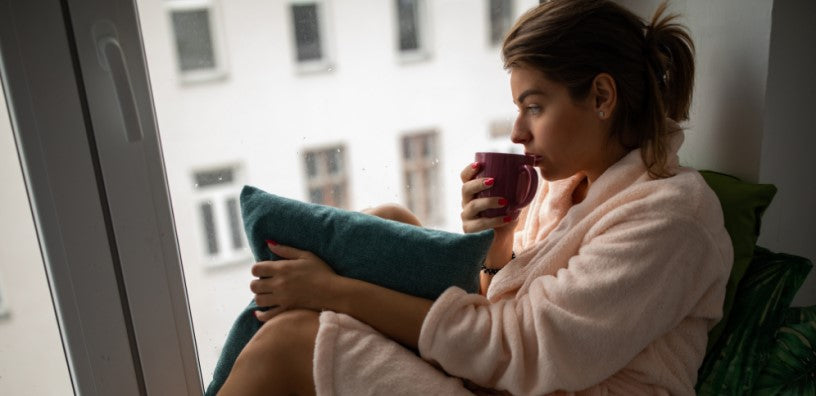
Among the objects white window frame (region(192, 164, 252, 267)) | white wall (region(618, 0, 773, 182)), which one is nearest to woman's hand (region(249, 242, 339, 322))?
white window frame (region(192, 164, 252, 267))

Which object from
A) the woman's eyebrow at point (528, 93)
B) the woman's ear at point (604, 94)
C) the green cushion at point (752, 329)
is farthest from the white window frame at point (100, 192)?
the green cushion at point (752, 329)

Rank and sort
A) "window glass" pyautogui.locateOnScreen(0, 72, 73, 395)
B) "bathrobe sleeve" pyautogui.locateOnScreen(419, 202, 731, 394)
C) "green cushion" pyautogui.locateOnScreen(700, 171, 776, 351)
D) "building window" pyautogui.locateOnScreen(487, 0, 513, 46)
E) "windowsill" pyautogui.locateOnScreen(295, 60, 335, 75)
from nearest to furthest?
"bathrobe sleeve" pyautogui.locateOnScreen(419, 202, 731, 394) < "green cushion" pyautogui.locateOnScreen(700, 171, 776, 351) < "window glass" pyautogui.locateOnScreen(0, 72, 73, 395) < "windowsill" pyautogui.locateOnScreen(295, 60, 335, 75) < "building window" pyautogui.locateOnScreen(487, 0, 513, 46)

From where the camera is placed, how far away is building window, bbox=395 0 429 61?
1394 mm

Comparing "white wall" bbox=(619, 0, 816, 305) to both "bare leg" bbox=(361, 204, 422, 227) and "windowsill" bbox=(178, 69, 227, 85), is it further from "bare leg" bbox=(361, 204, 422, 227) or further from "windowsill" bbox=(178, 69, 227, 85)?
"windowsill" bbox=(178, 69, 227, 85)

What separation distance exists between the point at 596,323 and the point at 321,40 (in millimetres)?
847

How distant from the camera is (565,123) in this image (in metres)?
1.07

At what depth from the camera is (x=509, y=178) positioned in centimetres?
108

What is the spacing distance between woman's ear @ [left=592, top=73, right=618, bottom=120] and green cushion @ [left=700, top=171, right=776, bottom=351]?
0.27 meters

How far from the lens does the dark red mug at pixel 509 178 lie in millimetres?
1071

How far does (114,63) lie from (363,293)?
0.66 m

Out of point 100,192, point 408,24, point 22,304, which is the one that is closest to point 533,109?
point 408,24

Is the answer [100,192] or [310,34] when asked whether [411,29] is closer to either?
[310,34]

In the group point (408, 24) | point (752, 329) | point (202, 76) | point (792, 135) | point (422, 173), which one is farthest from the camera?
point (422, 173)

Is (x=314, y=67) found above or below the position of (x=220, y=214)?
above
